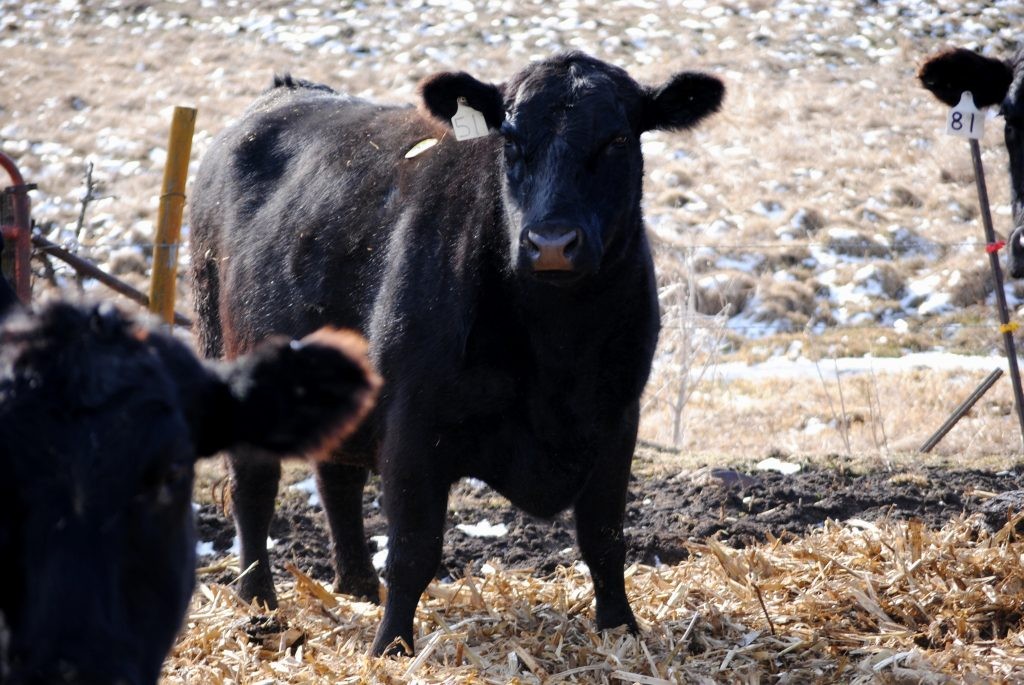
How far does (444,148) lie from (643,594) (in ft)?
7.45

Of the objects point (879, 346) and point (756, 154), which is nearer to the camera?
point (879, 346)

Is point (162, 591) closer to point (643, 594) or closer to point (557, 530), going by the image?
point (643, 594)

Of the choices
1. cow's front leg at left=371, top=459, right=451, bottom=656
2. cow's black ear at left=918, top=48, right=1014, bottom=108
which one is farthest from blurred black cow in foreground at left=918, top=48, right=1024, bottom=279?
cow's front leg at left=371, top=459, right=451, bottom=656

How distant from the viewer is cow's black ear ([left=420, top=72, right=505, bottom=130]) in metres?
5.17

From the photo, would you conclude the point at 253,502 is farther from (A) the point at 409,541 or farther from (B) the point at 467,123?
(B) the point at 467,123

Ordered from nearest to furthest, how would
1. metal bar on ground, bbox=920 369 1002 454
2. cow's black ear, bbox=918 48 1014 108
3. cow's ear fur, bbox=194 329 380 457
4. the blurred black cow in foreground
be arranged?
cow's ear fur, bbox=194 329 380 457 < the blurred black cow in foreground < cow's black ear, bbox=918 48 1014 108 < metal bar on ground, bbox=920 369 1002 454

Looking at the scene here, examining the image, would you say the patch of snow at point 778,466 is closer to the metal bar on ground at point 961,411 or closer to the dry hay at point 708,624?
the metal bar on ground at point 961,411

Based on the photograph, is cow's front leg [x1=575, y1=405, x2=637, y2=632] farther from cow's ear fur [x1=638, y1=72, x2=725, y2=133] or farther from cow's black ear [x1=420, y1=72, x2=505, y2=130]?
cow's black ear [x1=420, y1=72, x2=505, y2=130]

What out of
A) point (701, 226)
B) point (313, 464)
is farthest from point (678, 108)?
point (701, 226)

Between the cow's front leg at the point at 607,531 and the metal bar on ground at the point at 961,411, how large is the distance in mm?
4027

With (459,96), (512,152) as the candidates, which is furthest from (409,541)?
(459,96)

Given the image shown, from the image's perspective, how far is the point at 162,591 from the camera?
2629mm

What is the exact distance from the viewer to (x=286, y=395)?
295 cm

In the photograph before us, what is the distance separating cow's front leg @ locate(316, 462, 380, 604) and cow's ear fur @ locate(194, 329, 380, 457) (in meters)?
3.08
